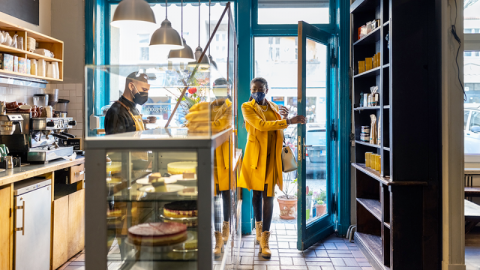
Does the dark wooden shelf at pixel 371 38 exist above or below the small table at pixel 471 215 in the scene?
above

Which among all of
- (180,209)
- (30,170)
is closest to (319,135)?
(30,170)

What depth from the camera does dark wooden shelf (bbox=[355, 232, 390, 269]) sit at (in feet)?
10.4

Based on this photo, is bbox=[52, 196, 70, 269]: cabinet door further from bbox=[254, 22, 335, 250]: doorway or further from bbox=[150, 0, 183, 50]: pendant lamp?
bbox=[254, 22, 335, 250]: doorway

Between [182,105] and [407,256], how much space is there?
84.1 inches

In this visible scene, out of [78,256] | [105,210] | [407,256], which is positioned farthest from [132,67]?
[78,256]

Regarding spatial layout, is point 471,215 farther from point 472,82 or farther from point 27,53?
point 27,53

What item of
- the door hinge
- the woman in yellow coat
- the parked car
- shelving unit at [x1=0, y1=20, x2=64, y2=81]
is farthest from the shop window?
shelving unit at [x1=0, y1=20, x2=64, y2=81]

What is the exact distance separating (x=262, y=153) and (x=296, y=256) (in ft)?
3.60

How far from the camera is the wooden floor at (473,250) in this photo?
3.21 metres

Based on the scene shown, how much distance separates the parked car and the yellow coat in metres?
2.49

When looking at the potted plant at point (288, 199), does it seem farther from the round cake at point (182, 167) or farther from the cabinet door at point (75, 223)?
the round cake at point (182, 167)

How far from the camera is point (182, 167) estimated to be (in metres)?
1.26

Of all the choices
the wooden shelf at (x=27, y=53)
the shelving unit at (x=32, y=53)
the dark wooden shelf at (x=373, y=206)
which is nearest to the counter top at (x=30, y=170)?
the shelving unit at (x=32, y=53)

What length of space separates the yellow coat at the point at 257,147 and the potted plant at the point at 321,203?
850mm
